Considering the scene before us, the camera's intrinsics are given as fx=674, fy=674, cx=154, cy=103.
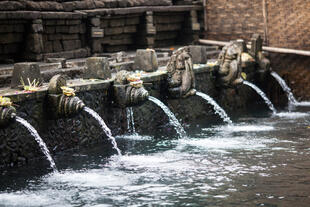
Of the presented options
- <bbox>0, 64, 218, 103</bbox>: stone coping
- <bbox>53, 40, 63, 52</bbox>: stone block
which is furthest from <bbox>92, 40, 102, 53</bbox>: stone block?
<bbox>0, 64, 218, 103</bbox>: stone coping

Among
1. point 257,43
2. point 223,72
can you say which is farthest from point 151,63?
point 257,43

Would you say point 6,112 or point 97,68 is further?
point 97,68

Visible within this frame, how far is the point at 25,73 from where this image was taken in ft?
38.0

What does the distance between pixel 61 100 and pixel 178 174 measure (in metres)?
2.64

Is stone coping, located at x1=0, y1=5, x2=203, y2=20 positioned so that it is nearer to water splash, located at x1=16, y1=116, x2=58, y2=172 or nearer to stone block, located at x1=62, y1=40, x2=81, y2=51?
stone block, located at x1=62, y1=40, x2=81, y2=51

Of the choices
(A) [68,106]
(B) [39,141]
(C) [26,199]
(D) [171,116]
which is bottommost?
(C) [26,199]

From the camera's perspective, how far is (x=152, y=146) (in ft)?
40.1

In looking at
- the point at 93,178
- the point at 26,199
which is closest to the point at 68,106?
the point at 93,178

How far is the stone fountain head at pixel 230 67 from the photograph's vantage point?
16.2m

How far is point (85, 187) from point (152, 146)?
3.14 m

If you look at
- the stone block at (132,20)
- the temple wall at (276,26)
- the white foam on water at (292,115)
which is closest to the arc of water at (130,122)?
the white foam on water at (292,115)

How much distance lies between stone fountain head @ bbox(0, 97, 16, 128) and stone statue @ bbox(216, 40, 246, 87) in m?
7.35

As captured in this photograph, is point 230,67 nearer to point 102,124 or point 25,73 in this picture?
point 102,124

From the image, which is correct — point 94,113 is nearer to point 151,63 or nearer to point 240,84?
point 151,63
